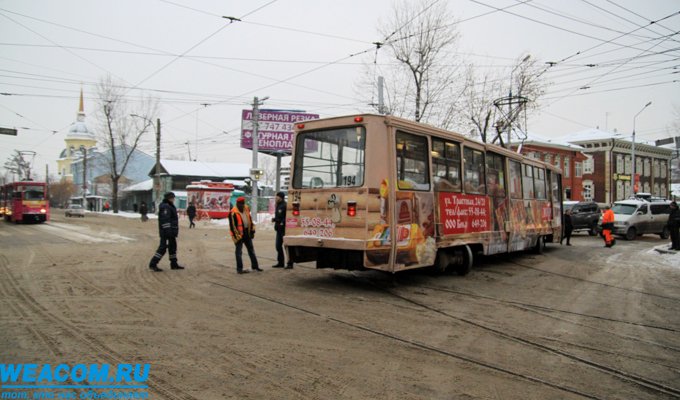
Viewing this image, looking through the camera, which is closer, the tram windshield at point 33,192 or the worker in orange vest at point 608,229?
the worker in orange vest at point 608,229

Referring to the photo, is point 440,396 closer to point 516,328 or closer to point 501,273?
point 516,328

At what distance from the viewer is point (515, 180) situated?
13.2 meters

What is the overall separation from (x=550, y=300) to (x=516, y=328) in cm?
243

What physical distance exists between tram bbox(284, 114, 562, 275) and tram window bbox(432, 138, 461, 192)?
0.07 ft

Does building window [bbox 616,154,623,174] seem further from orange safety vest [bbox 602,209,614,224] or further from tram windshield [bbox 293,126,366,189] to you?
tram windshield [bbox 293,126,366,189]

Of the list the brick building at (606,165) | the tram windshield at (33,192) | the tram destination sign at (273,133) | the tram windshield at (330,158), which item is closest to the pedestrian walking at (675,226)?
the tram windshield at (330,158)

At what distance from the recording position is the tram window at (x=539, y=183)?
48.9 ft

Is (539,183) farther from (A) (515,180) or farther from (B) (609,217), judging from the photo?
(B) (609,217)

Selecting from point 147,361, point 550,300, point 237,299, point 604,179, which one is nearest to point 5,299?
point 237,299

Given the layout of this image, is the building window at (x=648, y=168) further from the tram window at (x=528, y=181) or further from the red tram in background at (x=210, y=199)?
the tram window at (x=528, y=181)

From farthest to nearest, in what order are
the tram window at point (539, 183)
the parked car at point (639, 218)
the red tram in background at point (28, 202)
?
1. the red tram in background at point (28, 202)
2. the parked car at point (639, 218)
3. the tram window at point (539, 183)

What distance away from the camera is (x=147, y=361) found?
453 cm

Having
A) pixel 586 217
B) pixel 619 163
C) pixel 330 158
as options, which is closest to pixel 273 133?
pixel 586 217

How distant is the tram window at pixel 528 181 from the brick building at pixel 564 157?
4226 centimetres
